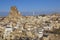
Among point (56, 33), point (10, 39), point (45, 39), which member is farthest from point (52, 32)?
point (10, 39)

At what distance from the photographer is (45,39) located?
34.1ft

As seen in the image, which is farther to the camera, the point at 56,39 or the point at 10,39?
the point at 10,39

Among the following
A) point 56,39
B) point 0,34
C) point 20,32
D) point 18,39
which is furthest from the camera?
point 0,34

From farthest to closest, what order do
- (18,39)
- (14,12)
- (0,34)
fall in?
(14,12), (0,34), (18,39)

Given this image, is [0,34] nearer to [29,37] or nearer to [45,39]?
[29,37]

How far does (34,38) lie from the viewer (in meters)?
12.5

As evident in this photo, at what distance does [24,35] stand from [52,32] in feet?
6.10

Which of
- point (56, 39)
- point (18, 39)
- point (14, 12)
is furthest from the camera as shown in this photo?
point (14, 12)

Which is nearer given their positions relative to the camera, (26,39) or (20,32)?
(26,39)

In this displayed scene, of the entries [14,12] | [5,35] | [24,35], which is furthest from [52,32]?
[14,12]

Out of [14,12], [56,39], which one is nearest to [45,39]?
[56,39]

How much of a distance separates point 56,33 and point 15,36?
103 inches

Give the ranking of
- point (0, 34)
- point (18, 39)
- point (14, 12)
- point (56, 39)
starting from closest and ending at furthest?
1. point (56, 39)
2. point (18, 39)
3. point (0, 34)
4. point (14, 12)

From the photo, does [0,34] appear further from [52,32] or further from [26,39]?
[52,32]
